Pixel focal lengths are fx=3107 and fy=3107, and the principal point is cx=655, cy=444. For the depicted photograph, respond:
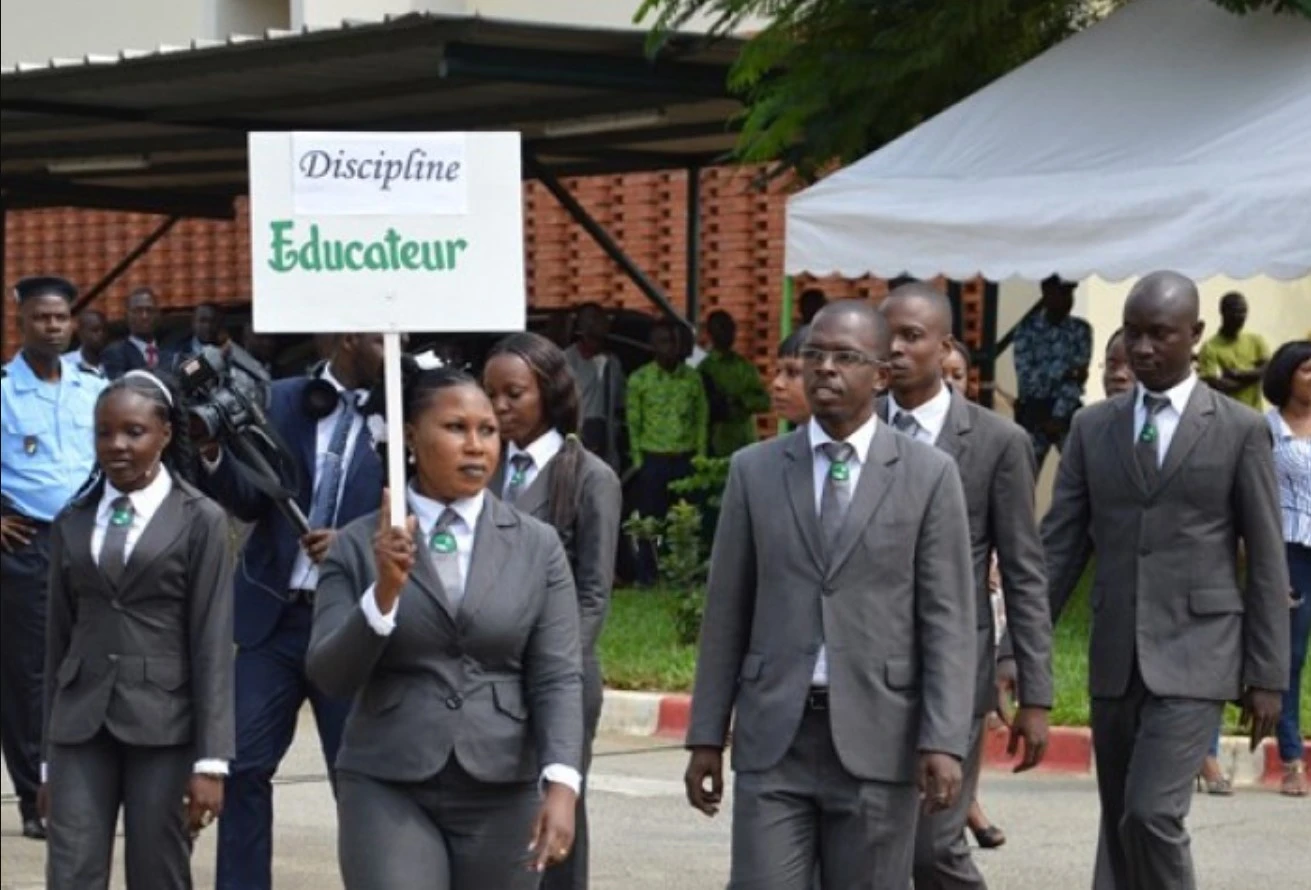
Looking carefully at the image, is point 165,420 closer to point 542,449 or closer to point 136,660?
point 136,660

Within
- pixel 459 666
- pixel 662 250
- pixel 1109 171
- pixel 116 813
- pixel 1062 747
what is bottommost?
pixel 1062 747

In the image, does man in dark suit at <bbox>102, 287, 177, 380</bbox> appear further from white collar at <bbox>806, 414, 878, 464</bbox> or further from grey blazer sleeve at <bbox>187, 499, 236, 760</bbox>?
white collar at <bbox>806, 414, 878, 464</bbox>

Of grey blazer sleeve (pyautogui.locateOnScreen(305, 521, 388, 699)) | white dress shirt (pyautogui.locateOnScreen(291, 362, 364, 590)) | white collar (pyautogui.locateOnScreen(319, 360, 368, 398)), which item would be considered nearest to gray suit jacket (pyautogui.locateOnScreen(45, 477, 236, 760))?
white dress shirt (pyautogui.locateOnScreen(291, 362, 364, 590))

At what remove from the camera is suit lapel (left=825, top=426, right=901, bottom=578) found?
7.32 m

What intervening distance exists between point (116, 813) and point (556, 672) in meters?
2.01

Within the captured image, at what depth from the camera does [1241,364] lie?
65.4ft

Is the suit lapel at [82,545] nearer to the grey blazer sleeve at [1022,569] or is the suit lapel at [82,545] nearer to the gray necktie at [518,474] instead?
the gray necktie at [518,474]

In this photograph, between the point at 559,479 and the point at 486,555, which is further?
the point at 559,479

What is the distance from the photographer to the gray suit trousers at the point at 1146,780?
27.8 ft

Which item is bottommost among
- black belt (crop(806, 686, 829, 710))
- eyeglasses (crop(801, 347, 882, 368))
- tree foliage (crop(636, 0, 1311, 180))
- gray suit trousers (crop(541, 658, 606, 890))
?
gray suit trousers (crop(541, 658, 606, 890))

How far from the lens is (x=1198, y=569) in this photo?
873 centimetres

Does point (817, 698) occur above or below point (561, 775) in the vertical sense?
above

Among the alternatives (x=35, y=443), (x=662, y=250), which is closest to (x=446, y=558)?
(x=35, y=443)

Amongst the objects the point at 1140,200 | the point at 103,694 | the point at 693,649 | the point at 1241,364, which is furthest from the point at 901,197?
the point at 103,694
